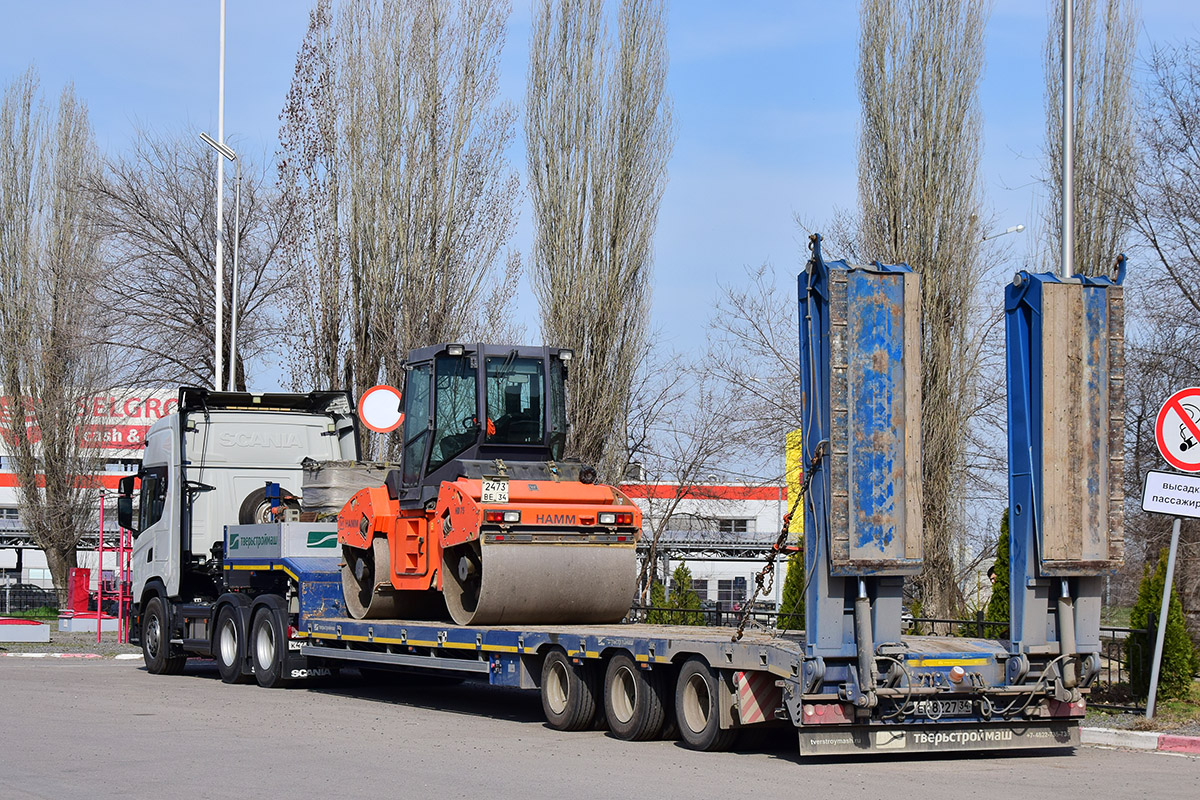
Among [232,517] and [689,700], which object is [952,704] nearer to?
[689,700]

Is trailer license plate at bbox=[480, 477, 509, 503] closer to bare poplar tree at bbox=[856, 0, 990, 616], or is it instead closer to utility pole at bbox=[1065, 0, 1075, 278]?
utility pole at bbox=[1065, 0, 1075, 278]

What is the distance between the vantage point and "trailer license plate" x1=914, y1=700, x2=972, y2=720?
1141 centimetres

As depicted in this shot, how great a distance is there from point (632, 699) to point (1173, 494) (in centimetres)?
548

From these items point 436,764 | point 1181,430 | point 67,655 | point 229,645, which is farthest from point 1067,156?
point 67,655

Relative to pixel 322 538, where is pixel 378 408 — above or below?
above

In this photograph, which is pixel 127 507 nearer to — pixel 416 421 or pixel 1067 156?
pixel 416 421

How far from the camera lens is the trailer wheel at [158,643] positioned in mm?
21328

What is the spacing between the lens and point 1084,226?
2788 centimetres

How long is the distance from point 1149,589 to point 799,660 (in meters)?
6.69

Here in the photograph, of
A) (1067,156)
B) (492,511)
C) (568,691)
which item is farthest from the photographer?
(1067,156)

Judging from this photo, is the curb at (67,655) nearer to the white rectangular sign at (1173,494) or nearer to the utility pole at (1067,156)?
the utility pole at (1067,156)

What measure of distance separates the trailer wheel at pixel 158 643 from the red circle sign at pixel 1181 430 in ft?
45.5

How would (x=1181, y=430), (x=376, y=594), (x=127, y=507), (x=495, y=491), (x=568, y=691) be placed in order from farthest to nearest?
(x=127, y=507) → (x=376, y=594) → (x=495, y=491) → (x=1181, y=430) → (x=568, y=691)

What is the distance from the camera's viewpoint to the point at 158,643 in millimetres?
21453
